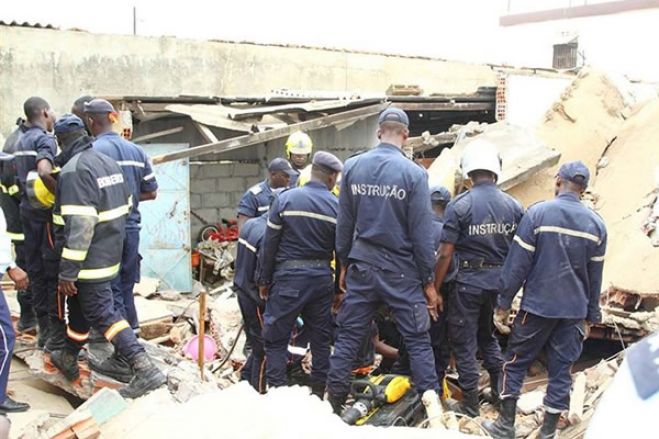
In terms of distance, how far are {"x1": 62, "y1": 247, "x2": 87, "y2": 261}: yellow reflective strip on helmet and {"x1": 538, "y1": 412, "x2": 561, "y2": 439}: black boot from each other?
10.9 feet

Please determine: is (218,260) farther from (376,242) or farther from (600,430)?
(600,430)

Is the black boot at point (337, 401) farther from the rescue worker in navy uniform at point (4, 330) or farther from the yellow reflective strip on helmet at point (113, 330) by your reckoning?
the rescue worker in navy uniform at point (4, 330)

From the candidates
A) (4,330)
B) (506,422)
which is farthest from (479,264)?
(4,330)

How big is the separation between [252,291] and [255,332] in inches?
15.2

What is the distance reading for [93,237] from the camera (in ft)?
14.3

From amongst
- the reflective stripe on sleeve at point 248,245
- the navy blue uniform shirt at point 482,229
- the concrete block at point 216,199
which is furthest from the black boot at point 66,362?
the concrete block at point 216,199

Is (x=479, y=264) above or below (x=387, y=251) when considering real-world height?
below

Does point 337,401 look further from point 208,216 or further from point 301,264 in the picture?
point 208,216

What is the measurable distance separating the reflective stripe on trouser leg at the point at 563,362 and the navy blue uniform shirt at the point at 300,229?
1736 millimetres

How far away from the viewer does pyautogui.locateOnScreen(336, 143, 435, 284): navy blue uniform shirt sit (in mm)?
4406

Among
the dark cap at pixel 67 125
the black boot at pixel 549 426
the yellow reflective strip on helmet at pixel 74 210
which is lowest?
the black boot at pixel 549 426

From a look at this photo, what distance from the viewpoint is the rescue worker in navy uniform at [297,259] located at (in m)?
4.88

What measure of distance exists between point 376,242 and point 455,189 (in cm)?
455

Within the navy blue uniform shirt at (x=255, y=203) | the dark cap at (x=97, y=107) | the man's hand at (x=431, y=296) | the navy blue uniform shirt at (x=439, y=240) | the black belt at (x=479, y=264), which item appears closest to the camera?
the man's hand at (x=431, y=296)
